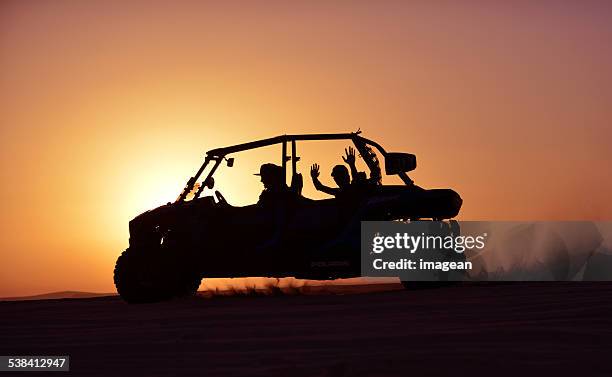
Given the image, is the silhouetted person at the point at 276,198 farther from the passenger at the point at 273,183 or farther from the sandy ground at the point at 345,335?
the sandy ground at the point at 345,335

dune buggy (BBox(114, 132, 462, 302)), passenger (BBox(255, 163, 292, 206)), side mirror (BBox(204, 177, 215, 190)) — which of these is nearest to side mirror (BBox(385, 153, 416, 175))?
dune buggy (BBox(114, 132, 462, 302))

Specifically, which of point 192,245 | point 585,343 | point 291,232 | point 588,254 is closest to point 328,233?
point 291,232

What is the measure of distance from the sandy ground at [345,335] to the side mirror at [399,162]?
4.11ft

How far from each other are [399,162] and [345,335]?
4364mm

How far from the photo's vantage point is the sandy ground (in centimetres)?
705

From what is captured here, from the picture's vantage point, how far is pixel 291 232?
13625mm

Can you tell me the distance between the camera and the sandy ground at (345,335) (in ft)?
23.1

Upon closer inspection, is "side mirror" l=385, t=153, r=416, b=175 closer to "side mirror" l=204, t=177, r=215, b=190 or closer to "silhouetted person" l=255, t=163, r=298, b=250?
"silhouetted person" l=255, t=163, r=298, b=250

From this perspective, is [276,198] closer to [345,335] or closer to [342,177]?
[342,177]

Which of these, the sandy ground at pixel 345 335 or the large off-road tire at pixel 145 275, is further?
the large off-road tire at pixel 145 275

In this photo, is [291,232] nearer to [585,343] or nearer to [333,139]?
[333,139]

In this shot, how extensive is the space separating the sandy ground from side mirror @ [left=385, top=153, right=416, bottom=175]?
1254mm

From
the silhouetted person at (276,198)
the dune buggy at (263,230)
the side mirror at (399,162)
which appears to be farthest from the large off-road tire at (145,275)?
the side mirror at (399,162)

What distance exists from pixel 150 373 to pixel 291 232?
663 centimetres
